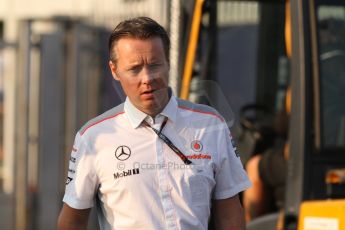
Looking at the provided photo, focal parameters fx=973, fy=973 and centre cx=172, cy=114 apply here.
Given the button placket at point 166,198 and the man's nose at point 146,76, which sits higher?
the man's nose at point 146,76

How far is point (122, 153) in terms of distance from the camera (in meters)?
2.84

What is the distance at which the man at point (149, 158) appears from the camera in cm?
281

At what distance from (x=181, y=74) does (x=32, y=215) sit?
17.3 ft

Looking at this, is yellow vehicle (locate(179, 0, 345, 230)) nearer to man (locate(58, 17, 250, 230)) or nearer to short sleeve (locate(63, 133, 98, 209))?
man (locate(58, 17, 250, 230))

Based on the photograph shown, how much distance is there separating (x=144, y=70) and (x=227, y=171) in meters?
0.40

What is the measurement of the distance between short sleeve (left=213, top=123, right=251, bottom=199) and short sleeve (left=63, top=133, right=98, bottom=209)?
0.37m

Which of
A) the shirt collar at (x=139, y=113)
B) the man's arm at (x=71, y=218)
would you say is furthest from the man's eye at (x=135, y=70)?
the man's arm at (x=71, y=218)

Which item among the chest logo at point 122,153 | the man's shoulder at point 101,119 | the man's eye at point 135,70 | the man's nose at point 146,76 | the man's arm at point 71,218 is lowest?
the man's arm at point 71,218

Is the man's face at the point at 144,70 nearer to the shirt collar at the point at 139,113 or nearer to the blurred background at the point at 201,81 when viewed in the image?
the shirt collar at the point at 139,113

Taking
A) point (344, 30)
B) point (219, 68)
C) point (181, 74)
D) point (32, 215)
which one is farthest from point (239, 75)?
point (32, 215)

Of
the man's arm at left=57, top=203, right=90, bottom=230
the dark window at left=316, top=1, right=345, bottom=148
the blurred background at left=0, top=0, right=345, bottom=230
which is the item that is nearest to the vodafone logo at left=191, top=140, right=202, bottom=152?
the man's arm at left=57, top=203, right=90, bottom=230

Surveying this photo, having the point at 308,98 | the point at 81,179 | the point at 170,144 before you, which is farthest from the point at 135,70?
the point at 308,98

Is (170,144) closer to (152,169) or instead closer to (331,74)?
(152,169)

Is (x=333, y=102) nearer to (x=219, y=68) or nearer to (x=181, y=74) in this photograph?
(x=181, y=74)
